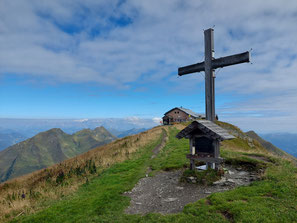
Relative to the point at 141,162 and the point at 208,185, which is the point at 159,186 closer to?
the point at 208,185

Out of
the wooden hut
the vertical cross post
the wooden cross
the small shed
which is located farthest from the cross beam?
the wooden hut

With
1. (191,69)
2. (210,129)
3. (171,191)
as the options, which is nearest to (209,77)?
(191,69)

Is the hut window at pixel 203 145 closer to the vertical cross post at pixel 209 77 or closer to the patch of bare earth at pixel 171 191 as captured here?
the vertical cross post at pixel 209 77

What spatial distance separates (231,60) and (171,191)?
7.97m

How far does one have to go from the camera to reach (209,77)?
11172 millimetres

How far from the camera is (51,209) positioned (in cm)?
881

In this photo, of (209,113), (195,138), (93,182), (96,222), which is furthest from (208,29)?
(93,182)

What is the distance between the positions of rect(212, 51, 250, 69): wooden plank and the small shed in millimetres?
3472

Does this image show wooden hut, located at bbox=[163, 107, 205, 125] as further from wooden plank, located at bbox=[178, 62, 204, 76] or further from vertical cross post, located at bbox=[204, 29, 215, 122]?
vertical cross post, located at bbox=[204, 29, 215, 122]

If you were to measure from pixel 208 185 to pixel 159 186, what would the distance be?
2779 millimetres

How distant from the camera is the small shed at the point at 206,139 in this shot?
10250 millimetres

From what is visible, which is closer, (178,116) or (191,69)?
(191,69)

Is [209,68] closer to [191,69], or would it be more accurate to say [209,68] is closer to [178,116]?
[191,69]

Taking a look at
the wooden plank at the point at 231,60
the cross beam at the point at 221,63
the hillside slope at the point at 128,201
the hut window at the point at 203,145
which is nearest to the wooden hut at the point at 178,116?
the hillside slope at the point at 128,201
